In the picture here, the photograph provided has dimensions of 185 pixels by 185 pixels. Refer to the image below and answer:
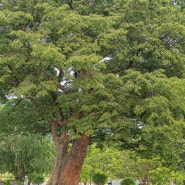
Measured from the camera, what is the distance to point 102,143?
1433 centimetres

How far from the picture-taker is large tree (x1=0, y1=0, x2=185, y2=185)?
952 centimetres

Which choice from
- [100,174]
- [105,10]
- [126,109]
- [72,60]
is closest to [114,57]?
[105,10]

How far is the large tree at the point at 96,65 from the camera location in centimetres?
952

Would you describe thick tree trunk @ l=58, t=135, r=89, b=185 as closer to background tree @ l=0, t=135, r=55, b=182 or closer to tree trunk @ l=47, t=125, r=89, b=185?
tree trunk @ l=47, t=125, r=89, b=185

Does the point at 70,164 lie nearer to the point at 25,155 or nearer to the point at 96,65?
the point at 96,65

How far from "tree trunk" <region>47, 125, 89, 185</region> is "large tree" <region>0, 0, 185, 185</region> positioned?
4 centimetres

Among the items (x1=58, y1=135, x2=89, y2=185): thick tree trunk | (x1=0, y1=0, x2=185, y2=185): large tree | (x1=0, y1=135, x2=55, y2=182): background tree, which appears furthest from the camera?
(x1=0, y1=135, x2=55, y2=182): background tree

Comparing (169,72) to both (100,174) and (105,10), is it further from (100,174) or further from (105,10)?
(100,174)

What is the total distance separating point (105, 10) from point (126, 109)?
419 cm

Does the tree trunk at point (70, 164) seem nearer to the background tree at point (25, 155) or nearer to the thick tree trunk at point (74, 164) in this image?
the thick tree trunk at point (74, 164)

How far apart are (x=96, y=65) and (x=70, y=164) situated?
4784mm

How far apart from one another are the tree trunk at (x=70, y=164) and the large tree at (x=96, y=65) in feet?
0.13

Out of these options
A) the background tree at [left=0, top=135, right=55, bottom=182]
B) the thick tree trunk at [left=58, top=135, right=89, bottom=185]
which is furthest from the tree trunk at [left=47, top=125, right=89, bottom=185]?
the background tree at [left=0, top=135, right=55, bottom=182]

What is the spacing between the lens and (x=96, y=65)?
975 cm
